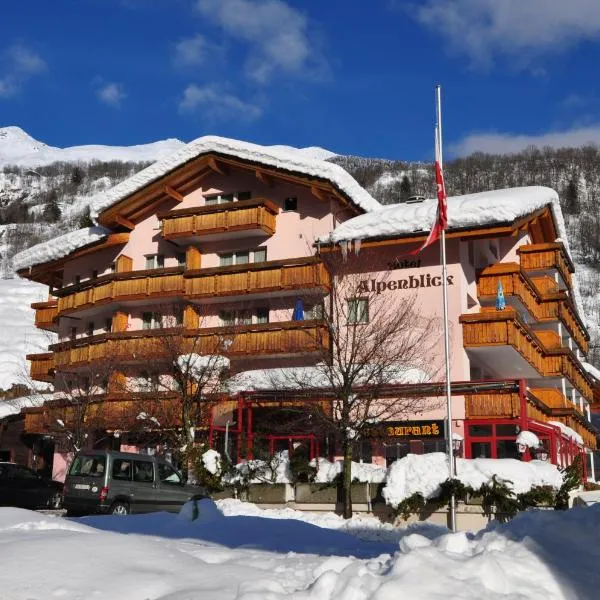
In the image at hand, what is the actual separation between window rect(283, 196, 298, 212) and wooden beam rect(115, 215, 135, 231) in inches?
298

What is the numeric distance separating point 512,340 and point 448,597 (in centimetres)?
2304

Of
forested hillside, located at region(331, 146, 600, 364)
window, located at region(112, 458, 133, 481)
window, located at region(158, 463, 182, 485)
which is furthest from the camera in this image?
forested hillside, located at region(331, 146, 600, 364)

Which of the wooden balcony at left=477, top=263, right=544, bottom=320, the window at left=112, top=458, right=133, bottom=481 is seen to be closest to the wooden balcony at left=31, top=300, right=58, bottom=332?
the wooden balcony at left=477, top=263, right=544, bottom=320

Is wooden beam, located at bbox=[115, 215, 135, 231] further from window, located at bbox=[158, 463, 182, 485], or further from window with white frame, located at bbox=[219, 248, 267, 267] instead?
window, located at bbox=[158, 463, 182, 485]

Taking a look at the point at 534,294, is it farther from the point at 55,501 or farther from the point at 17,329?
the point at 17,329

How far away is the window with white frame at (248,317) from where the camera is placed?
33156 millimetres

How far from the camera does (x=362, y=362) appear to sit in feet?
72.4

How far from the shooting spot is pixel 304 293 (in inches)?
1214

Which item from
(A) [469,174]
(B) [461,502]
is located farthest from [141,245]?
(A) [469,174]

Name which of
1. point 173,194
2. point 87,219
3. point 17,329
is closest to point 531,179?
point 17,329

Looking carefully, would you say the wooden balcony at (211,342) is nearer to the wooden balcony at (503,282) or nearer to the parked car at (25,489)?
the wooden balcony at (503,282)

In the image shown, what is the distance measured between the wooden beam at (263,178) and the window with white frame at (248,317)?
17.1 ft

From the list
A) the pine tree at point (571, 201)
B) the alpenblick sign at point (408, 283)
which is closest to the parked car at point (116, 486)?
the alpenblick sign at point (408, 283)

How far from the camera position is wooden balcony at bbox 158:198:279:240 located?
32.6 meters
